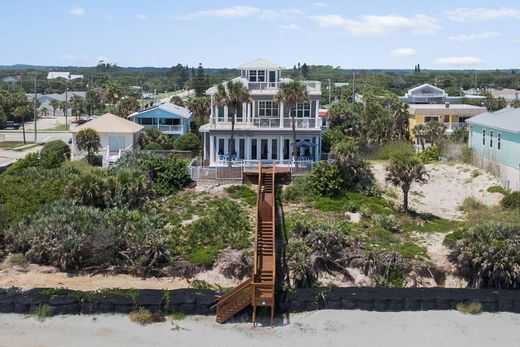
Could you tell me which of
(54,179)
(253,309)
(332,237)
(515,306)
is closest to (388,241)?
(332,237)

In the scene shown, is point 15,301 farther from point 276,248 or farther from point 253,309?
point 276,248

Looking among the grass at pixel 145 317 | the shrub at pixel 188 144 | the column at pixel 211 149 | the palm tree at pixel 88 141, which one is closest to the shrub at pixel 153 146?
the shrub at pixel 188 144

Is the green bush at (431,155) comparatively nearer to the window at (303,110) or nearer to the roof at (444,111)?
the window at (303,110)

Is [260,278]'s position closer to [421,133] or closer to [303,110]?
[303,110]

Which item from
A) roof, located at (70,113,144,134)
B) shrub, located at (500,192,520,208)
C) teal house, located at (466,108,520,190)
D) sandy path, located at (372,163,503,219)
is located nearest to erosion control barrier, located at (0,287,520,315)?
shrub, located at (500,192,520,208)

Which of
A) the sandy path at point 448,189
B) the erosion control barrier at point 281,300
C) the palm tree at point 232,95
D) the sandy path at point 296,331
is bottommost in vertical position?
the sandy path at point 296,331

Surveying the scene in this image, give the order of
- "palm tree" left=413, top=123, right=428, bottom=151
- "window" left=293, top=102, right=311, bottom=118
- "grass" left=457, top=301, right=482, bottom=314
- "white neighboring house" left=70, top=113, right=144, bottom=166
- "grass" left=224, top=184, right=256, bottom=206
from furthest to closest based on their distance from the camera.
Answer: "palm tree" left=413, top=123, right=428, bottom=151, "white neighboring house" left=70, top=113, right=144, bottom=166, "window" left=293, top=102, right=311, bottom=118, "grass" left=224, top=184, right=256, bottom=206, "grass" left=457, top=301, right=482, bottom=314

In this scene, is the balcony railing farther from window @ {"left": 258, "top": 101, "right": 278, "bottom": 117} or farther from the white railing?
window @ {"left": 258, "top": 101, "right": 278, "bottom": 117}
